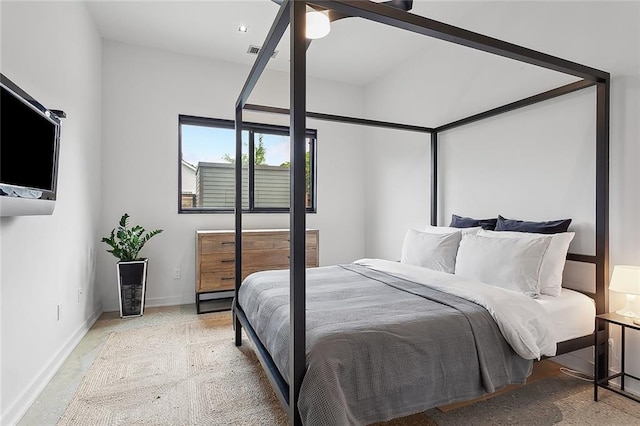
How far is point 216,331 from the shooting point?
3.21 m

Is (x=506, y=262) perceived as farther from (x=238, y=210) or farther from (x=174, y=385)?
(x=174, y=385)

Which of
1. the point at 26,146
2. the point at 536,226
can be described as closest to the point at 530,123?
the point at 536,226

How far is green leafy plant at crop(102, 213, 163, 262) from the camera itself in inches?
140

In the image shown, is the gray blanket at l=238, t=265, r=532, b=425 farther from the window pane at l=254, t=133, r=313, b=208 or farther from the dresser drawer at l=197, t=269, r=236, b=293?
the window pane at l=254, t=133, r=313, b=208

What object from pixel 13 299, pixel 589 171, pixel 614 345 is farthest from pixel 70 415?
pixel 589 171

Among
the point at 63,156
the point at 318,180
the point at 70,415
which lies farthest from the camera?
the point at 318,180

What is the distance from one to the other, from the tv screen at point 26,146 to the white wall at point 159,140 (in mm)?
1830

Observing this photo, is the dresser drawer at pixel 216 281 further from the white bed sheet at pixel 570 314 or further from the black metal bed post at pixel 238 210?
the white bed sheet at pixel 570 314

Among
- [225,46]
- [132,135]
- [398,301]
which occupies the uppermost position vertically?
[225,46]

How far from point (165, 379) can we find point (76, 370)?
682 millimetres

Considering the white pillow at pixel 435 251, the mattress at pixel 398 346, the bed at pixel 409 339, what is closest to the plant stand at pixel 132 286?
the bed at pixel 409 339

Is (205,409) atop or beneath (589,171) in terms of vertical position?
beneath

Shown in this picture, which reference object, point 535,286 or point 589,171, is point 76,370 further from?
point 589,171

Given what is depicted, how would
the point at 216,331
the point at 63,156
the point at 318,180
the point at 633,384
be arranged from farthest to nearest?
1. the point at 318,180
2. the point at 216,331
3. the point at 63,156
4. the point at 633,384
